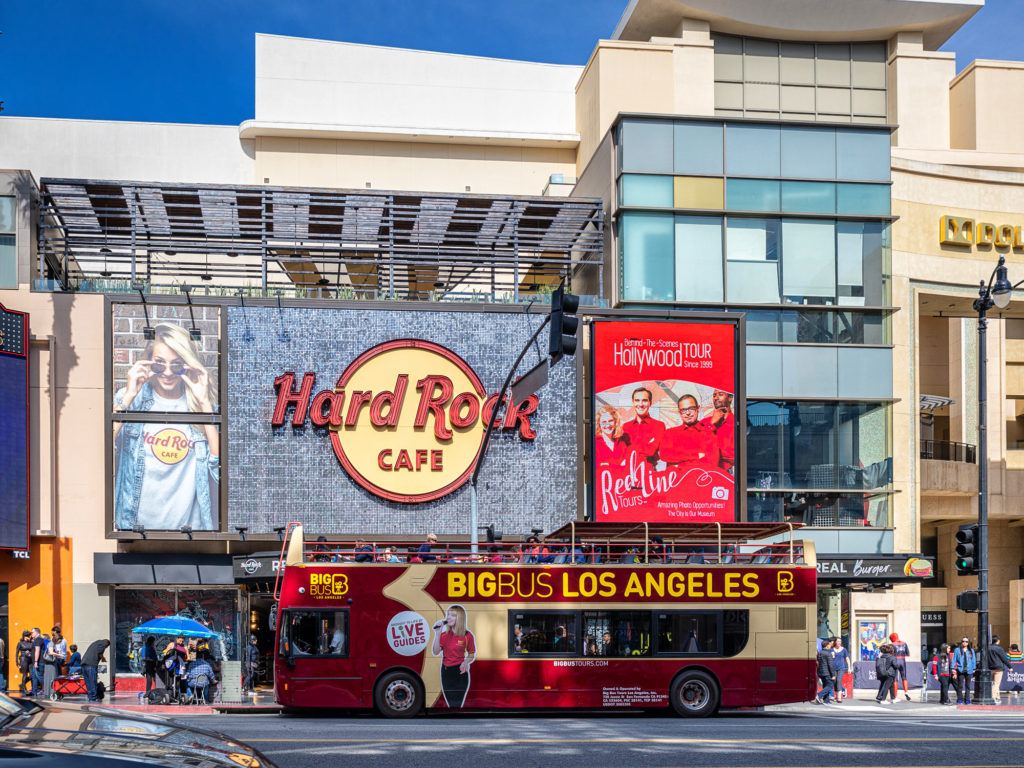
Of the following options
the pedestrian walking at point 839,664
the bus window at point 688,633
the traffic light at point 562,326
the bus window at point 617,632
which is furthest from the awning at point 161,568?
the traffic light at point 562,326

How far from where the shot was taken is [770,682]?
22438 millimetres

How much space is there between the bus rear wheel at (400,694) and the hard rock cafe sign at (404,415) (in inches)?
504

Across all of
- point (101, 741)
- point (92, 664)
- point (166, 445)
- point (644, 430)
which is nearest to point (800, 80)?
point (644, 430)

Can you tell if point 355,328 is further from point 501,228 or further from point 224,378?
point 501,228

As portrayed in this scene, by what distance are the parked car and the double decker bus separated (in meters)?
14.9

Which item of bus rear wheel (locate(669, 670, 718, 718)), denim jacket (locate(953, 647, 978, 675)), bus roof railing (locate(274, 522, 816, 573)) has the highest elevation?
bus roof railing (locate(274, 522, 816, 573))

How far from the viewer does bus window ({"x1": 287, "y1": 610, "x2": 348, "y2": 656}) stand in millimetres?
21609

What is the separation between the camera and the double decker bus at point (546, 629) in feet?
70.9

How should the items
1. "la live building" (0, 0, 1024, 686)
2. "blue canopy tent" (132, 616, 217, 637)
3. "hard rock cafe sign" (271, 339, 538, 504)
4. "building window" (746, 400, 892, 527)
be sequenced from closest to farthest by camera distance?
"blue canopy tent" (132, 616, 217, 637), "la live building" (0, 0, 1024, 686), "hard rock cafe sign" (271, 339, 538, 504), "building window" (746, 400, 892, 527)

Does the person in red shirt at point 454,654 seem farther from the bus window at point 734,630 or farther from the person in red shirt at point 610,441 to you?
the person in red shirt at point 610,441

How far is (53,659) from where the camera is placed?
93.7 ft

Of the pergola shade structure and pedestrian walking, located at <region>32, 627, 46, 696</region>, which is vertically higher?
the pergola shade structure

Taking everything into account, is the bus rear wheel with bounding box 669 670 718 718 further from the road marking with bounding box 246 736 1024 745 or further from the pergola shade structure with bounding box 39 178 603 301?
the pergola shade structure with bounding box 39 178 603 301

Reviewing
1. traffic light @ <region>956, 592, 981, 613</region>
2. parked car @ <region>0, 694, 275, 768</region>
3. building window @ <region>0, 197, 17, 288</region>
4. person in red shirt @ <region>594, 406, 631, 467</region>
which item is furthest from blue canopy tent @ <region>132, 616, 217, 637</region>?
parked car @ <region>0, 694, 275, 768</region>
